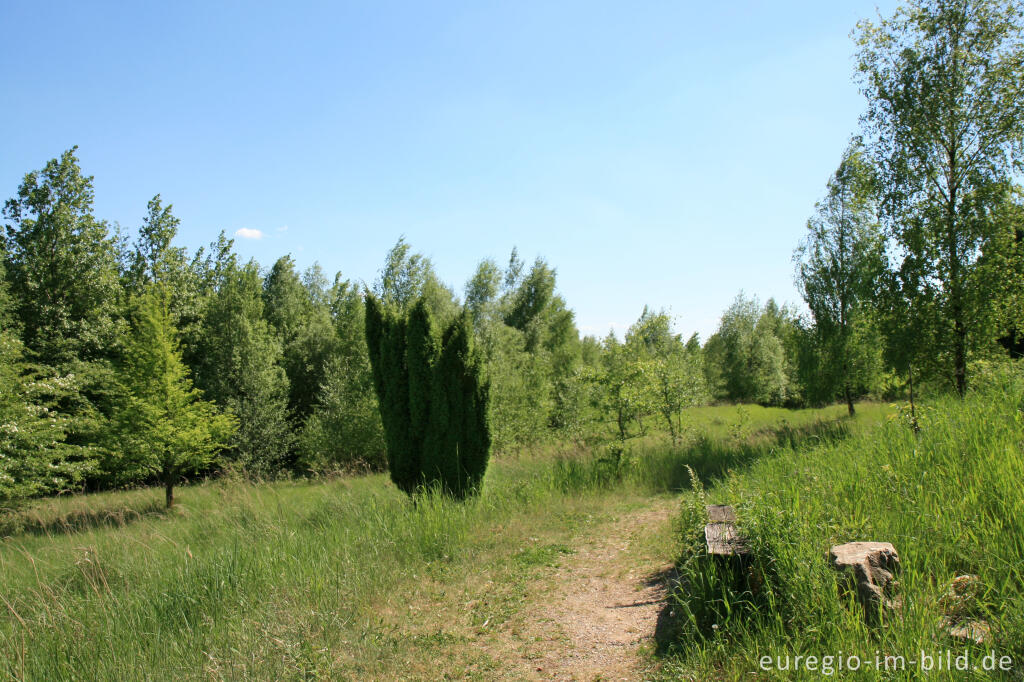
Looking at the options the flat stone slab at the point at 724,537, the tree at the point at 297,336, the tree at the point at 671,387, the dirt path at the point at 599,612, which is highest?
the tree at the point at 297,336

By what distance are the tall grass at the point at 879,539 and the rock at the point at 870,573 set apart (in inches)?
2.7

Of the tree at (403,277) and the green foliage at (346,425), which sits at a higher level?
the tree at (403,277)

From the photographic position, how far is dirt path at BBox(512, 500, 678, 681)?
368 cm

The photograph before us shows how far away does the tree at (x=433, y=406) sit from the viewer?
924 centimetres

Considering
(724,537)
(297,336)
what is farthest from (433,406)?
(297,336)

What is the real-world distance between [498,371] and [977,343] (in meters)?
13.0

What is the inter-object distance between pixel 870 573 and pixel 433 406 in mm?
7365

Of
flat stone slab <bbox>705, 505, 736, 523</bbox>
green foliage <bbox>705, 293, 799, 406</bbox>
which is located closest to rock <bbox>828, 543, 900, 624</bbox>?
flat stone slab <bbox>705, 505, 736, 523</bbox>

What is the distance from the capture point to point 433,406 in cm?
943

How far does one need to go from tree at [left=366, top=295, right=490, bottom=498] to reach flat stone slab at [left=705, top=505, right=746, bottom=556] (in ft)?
17.5

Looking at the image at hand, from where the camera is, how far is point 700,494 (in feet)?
16.1

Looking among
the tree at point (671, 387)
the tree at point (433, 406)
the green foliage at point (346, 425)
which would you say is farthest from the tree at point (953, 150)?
the green foliage at point (346, 425)

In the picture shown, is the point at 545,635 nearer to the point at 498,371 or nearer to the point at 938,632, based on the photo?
the point at 938,632

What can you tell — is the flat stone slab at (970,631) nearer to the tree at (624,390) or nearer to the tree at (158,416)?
the tree at (624,390)
